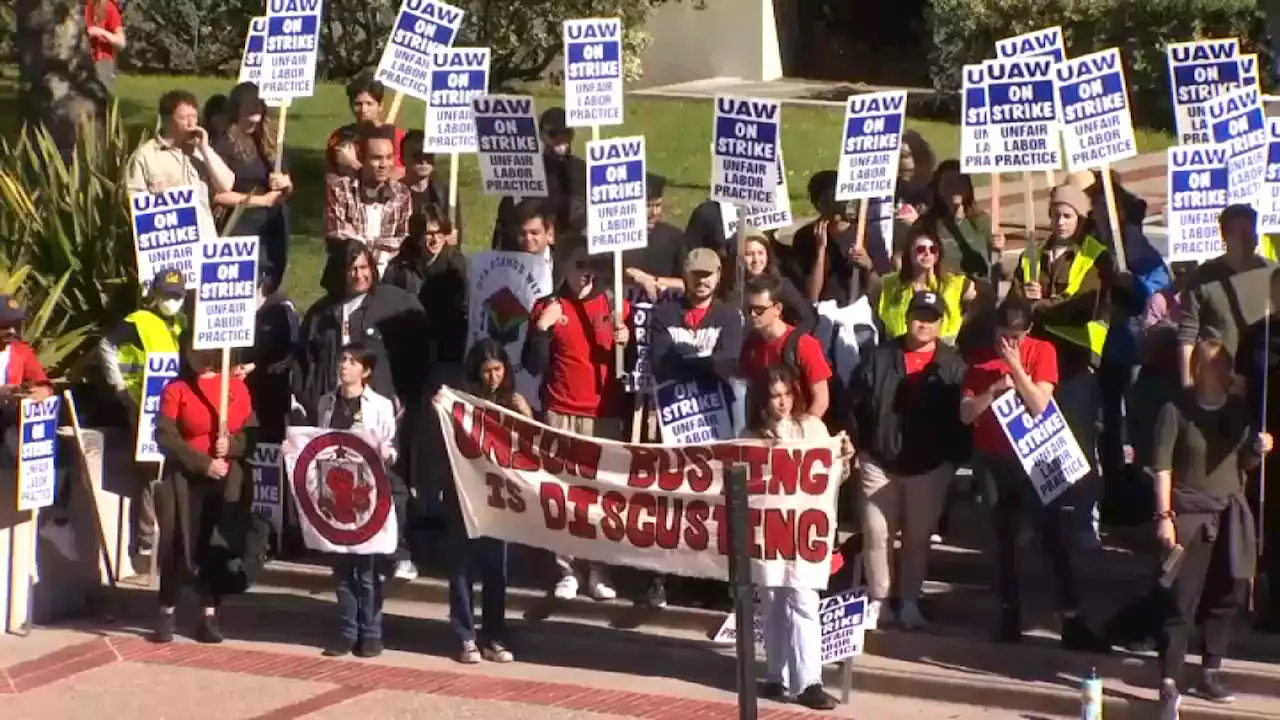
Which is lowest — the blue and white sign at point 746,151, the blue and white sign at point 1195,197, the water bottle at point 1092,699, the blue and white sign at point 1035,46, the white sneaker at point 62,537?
the water bottle at point 1092,699

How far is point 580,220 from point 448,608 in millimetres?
2424

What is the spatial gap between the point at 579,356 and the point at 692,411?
26.7 inches

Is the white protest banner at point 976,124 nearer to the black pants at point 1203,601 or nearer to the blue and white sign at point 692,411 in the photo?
the blue and white sign at point 692,411

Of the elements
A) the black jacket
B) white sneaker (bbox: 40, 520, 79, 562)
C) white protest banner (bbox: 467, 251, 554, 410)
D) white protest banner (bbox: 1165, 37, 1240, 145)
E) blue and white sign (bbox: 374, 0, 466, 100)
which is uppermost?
blue and white sign (bbox: 374, 0, 466, 100)

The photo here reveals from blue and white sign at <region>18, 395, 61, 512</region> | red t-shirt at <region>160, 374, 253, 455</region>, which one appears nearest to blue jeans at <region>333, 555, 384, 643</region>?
red t-shirt at <region>160, 374, 253, 455</region>

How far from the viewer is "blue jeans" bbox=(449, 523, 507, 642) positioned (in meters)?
11.6

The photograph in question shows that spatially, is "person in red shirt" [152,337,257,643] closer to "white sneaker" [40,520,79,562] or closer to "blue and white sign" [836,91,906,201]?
"white sneaker" [40,520,79,562]

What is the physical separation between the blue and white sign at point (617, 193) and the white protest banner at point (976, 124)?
5.70 ft

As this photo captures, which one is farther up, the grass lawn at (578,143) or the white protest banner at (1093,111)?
the grass lawn at (578,143)

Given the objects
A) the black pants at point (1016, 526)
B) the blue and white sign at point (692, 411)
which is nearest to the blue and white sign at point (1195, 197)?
the black pants at point (1016, 526)

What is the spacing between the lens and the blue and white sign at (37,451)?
12375mm

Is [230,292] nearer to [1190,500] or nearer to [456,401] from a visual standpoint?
[456,401]

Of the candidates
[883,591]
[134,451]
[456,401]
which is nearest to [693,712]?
[883,591]

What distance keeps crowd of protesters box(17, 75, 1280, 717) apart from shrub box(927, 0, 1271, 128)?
15435mm
